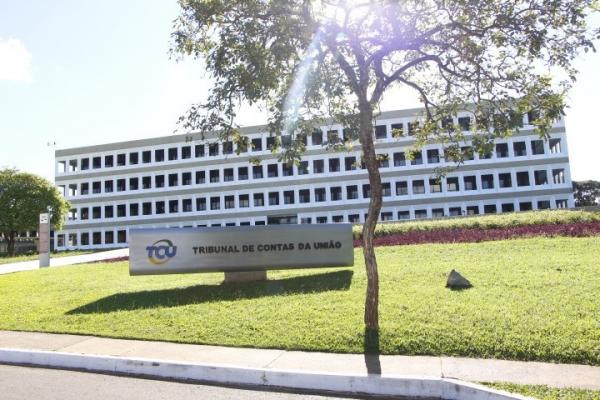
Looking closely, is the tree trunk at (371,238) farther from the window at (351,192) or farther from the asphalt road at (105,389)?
the window at (351,192)

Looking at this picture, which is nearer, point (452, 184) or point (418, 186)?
point (452, 184)

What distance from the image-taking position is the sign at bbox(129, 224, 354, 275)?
43.3 feet

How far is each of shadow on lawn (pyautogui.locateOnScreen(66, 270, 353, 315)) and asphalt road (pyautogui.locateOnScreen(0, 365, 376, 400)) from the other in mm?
3974

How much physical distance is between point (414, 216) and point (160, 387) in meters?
47.3

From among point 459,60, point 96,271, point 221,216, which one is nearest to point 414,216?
point 221,216

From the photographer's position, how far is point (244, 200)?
56.3 m

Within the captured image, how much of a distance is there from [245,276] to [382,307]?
5087mm

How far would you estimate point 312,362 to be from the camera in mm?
6820

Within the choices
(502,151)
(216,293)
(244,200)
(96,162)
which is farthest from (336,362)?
(96,162)

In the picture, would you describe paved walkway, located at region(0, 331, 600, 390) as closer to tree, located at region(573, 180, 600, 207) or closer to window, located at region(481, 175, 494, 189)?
window, located at region(481, 175, 494, 189)

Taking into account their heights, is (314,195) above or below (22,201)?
above

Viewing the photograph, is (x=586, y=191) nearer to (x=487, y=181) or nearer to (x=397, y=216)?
(x=487, y=181)

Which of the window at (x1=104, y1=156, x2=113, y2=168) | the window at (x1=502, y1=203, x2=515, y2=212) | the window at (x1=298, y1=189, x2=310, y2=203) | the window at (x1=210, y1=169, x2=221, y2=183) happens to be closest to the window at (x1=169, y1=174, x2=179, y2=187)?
the window at (x1=210, y1=169, x2=221, y2=183)

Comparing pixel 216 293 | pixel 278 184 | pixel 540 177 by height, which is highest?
pixel 278 184
